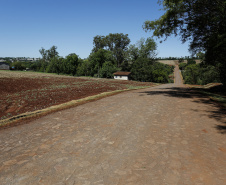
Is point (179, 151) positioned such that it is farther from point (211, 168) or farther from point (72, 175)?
point (72, 175)

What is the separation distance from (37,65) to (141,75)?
91.6 m

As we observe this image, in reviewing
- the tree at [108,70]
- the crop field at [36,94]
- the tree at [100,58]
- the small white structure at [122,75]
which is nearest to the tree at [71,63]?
the tree at [100,58]

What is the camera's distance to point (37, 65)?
122 meters

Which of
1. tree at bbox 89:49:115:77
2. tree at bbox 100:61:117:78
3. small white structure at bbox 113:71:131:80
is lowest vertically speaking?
small white structure at bbox 113:71:131:80

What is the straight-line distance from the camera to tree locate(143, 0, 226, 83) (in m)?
11.9

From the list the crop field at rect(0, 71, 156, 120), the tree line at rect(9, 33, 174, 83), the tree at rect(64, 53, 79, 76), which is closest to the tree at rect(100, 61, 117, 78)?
the tree line at rect(9, 33, 174, 83)

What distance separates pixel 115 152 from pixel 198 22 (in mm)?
14720

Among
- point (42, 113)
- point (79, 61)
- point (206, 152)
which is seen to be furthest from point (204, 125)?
point (79, 61)

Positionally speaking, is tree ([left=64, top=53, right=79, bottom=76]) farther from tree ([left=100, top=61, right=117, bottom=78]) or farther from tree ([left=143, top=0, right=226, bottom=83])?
tree ([left=143, top=0, right=226, bottom=83])

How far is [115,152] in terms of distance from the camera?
3822mm

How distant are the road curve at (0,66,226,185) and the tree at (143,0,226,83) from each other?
29.5ft

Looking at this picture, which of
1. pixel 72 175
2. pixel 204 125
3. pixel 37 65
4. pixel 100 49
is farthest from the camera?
pixel 37 65

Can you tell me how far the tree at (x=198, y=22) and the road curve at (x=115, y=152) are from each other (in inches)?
354

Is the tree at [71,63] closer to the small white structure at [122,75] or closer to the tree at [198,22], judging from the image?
the small white structure at [122,75]
